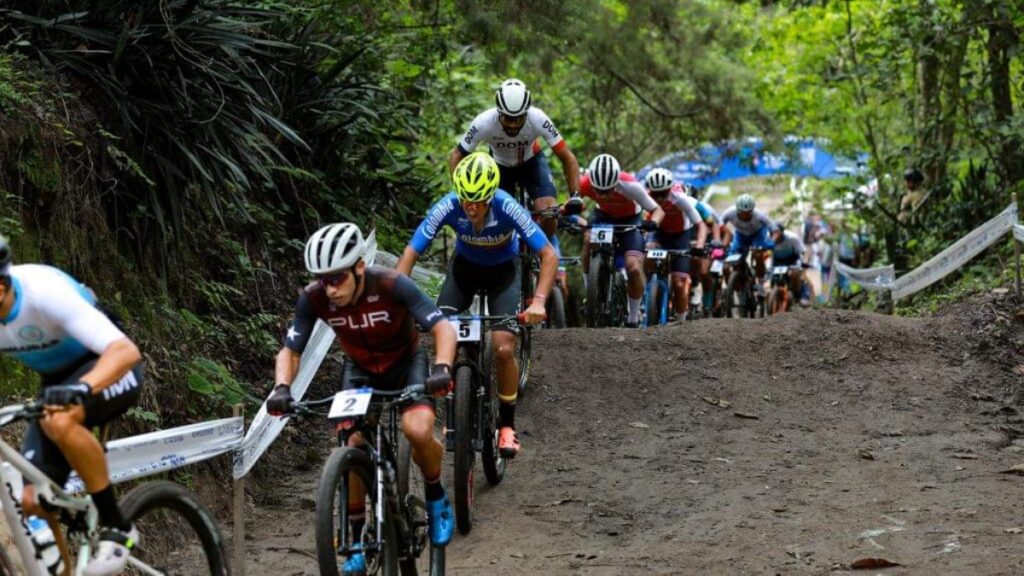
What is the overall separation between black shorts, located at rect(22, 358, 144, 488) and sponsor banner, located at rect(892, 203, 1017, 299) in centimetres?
984

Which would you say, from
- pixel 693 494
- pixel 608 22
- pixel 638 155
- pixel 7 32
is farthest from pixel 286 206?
pixel 638 155

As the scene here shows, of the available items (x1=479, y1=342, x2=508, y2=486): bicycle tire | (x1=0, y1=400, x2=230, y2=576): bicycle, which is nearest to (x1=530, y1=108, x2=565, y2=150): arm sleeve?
(x1=479, y1=342, x2=508, y2=486): bicycle tire

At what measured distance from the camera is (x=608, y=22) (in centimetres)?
2064

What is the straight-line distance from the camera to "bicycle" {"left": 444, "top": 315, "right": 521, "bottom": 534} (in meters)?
8.05

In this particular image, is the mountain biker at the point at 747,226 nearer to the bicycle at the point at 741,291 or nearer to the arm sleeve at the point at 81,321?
the bicycle at the point at 741,291

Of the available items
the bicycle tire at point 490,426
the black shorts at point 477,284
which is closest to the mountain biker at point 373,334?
the bicycle tire at point 490,426

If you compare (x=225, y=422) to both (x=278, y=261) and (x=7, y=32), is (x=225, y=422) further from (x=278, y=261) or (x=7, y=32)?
(x=278, y=261)

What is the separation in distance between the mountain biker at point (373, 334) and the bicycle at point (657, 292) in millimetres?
8239

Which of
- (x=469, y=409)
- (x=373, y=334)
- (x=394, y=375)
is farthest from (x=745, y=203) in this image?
(x=373, y=334)

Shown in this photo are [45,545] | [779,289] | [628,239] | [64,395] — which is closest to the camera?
[64,395]

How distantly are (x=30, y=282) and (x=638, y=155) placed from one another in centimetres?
2220

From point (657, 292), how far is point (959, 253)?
3.43 m

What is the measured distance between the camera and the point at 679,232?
53.2 feet

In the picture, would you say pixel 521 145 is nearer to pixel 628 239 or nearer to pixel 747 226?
pixel 628 239
